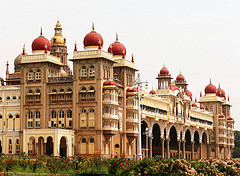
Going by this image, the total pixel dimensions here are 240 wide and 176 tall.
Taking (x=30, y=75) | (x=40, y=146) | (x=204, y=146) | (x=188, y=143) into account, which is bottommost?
(x=204, y=146)

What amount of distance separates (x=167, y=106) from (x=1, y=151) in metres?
38.5

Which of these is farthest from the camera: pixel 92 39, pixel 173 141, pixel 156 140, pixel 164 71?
pixel 173 141

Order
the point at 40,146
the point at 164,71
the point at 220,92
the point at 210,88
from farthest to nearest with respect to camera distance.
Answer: the point at 220,92 → the point at 210,88 → the point at 164,71 → the point at 40,146

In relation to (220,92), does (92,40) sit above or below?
above

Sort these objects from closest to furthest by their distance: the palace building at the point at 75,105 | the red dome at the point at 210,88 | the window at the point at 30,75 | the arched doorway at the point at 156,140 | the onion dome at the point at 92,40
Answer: the palace building at the point at 75,105 < the onion dome at the point at 92,40 < the window at the point at 30,75 < the arched doorway at the point at 156,140 < the red dome at the point at 210,88

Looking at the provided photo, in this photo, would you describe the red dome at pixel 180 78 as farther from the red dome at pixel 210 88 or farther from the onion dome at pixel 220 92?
the onion dome at pixel 220 92

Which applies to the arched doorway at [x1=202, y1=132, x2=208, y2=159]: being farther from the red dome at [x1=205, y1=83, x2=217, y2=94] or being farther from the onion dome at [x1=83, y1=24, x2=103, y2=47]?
the onion dome at [x1=83, y1=24, x2=103, y2=47]

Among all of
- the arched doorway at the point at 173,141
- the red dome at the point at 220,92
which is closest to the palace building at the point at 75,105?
the arched doorway at the point at 173,141

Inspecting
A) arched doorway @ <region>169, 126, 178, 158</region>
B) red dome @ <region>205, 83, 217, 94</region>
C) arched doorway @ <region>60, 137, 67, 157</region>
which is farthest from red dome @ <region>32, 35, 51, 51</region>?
red dome @ <region>205, 83, 217, 94</region>

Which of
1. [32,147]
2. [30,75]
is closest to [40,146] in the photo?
[32,147]

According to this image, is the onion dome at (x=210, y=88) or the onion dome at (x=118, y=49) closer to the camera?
the onion dome at (x=118, y=49)

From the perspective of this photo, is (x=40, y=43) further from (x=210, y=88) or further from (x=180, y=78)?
(x=210, y=88)

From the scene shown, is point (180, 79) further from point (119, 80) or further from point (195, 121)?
point (119, 80)

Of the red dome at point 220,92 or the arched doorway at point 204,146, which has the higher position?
the red dome at point 220,92
